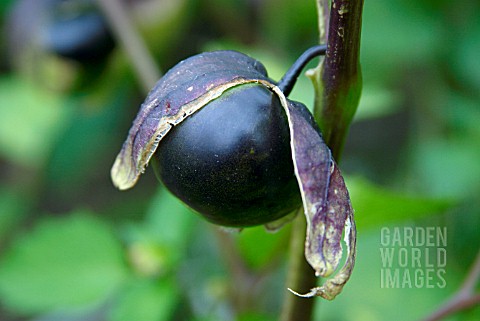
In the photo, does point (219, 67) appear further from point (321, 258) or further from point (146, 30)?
point (146, 30)

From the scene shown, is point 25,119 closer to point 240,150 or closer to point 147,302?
point 147,302

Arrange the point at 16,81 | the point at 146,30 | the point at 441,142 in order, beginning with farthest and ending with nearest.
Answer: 1. the point at 16,81
2. the point at 146,30
3. the point at 441,142

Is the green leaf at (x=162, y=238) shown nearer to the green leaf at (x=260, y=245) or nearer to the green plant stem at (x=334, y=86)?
the green leaf at (x=260, y=245)

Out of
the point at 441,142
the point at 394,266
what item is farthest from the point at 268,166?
the point at 441,142

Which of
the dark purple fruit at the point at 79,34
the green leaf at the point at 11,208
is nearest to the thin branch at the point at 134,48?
the dark purple fruit at the point at 79,34

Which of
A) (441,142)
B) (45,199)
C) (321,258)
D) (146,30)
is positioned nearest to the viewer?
(321,258)

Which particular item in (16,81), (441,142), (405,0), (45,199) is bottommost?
(45,199)

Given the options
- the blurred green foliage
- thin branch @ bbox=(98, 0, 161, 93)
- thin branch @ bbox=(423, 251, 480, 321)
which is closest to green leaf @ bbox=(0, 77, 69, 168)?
the blurred green foliage

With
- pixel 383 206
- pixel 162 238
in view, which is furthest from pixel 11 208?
pixel 383 206
